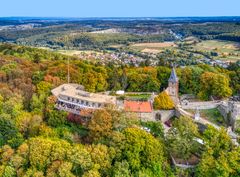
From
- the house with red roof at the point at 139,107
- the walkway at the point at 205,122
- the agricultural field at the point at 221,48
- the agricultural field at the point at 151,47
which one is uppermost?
the house with red roof at the point at 139,107

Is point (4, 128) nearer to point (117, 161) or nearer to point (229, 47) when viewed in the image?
point (117, 161)

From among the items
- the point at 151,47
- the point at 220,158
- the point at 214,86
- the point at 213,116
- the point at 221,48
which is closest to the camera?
the point at 220,158

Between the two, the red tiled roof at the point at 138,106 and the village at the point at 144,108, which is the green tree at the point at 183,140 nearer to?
the village at the point at 144,108

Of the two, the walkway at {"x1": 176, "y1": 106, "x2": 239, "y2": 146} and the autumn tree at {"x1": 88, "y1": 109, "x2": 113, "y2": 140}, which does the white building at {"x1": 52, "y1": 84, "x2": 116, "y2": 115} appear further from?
the walkway at {"x1": 176, "y1": 106, "x2": 239, "y2": 146}

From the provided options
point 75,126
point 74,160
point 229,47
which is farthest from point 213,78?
point 229,47

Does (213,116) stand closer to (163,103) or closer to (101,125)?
(163,103)

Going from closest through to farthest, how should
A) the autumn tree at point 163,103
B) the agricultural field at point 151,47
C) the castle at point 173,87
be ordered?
the autumn tree at point 163,103 < the castle at point 173,87 < the agricultural field at point 151,47

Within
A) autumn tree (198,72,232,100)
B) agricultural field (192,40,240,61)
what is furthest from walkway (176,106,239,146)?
agricultural field (192,40,240,61)

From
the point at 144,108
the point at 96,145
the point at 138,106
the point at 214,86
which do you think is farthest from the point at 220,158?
the point at 214,86

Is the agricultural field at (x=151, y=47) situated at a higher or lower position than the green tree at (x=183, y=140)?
lower

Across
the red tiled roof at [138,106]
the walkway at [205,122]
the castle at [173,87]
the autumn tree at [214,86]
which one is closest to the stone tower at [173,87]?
the castle at [173,87]

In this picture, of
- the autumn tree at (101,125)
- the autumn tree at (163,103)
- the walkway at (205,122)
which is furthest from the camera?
the autumn tree at (163,103)
